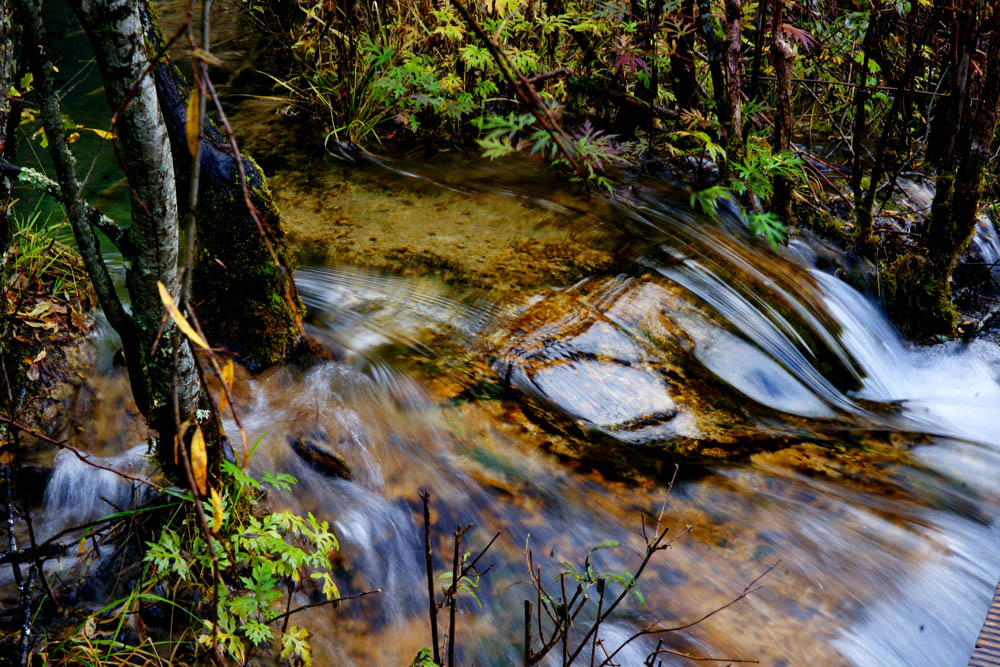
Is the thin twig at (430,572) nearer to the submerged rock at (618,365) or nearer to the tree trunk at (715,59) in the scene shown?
the submerged rock at (618,365)

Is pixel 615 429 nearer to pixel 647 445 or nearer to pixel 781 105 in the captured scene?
pixel 647 445

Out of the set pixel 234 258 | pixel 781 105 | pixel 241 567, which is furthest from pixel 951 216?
pixel 241 567

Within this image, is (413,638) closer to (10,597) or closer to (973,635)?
(10,597)

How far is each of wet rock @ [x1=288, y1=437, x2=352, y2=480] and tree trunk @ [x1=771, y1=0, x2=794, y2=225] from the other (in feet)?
12.1

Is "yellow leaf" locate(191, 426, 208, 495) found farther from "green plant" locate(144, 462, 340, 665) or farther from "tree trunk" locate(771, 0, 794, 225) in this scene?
"tree trunk" locate(771, 0, 794, 225)

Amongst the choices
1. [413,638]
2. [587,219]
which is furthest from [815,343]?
[413,638]

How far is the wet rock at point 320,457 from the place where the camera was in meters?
3.11

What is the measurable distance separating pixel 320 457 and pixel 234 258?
1043mm

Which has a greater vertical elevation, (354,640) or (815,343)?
(815,343)

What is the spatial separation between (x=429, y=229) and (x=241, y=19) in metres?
5.01

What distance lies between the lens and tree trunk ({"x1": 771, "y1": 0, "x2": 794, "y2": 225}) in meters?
4.67

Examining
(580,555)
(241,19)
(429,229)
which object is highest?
(241,19)

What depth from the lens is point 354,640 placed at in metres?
2.50

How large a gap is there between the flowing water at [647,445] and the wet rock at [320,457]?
5 cm
